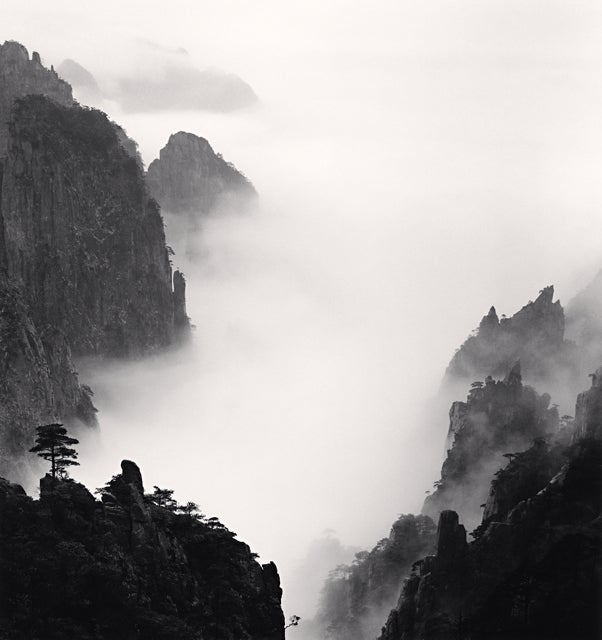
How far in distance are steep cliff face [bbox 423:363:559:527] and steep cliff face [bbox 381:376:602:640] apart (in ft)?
99.0

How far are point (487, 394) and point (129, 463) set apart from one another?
3547 inches

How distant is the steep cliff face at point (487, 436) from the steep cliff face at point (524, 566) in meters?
30.2

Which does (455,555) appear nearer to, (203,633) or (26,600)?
(203,633)

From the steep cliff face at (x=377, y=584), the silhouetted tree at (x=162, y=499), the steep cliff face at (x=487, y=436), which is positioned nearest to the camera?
the silhouetted tree at (x=162, y=499)

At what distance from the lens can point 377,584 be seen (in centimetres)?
16062

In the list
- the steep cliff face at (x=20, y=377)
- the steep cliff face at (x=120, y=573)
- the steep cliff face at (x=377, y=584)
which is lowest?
the steep cliff face at (x=120, y=573)

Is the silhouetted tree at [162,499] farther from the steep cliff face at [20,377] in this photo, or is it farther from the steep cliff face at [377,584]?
the steep cliff face at [20,377]

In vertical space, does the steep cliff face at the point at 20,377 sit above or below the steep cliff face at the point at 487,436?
above

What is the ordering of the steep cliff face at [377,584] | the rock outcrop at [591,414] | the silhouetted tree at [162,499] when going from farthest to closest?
the steep cliff face at [377,584], the rock outcrop at [591,414], the silhouetted tree at [162,499]

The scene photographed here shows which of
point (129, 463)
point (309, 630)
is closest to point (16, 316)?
point (309, 630)

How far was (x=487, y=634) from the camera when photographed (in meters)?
117

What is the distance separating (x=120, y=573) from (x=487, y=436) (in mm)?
98176

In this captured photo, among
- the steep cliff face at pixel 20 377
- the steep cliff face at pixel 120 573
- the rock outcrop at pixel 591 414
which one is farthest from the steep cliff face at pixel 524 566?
the steep cliff face at pixel 20 377

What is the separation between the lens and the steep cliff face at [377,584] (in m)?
157
